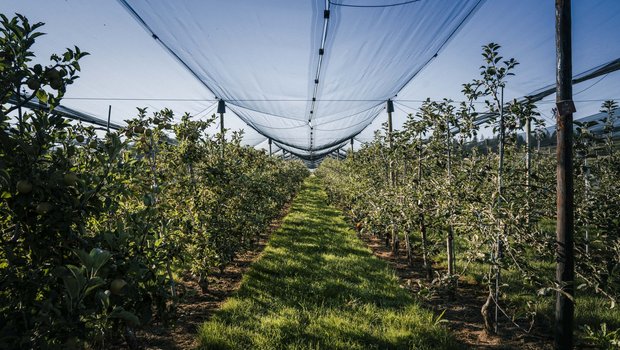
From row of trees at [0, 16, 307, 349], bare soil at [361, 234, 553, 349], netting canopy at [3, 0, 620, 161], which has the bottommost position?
bare soil at [361, 234, 553, 349]

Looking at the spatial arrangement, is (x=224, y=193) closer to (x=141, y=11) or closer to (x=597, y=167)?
(x=141, y=11)

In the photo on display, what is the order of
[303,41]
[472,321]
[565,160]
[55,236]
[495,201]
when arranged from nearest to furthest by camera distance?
[55,236]
[565,160]
[495,201]
[472,321]
[303,41]

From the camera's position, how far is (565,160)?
224 centimetres

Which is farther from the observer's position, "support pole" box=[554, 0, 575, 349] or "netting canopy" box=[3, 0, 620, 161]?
"netting canopy" box=[3, 0, 620, 161]

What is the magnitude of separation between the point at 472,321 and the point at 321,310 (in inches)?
68.2

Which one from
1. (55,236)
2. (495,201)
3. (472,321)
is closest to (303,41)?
(495,201)

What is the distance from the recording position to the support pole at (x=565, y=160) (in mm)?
2207

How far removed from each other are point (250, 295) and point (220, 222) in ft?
3.69

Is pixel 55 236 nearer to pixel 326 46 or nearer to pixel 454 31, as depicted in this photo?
pixel 326 46

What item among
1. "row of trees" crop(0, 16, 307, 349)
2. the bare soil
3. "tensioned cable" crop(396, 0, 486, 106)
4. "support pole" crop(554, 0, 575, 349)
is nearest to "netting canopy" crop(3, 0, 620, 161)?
"tensioned cable" crop(396, 0, 486, 106)

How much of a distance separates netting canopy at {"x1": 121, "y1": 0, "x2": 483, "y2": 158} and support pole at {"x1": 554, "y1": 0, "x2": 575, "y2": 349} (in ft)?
5.32

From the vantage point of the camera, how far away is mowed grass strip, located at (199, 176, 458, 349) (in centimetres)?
291

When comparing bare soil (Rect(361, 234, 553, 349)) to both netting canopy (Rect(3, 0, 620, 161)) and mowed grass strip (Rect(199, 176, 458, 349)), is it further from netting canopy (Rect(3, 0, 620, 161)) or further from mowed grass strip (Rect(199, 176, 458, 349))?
netting canopy (Rect(3, 0, 620, 161))

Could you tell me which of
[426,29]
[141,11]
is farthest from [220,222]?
[426,29]
